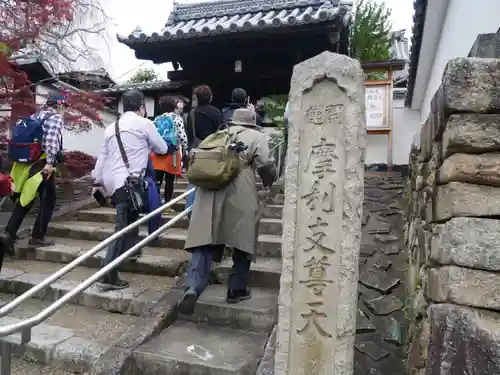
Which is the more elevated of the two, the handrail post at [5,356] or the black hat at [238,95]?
the black hat at [238,95]

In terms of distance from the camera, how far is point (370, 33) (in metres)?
15.4

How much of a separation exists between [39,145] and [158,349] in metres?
3.13

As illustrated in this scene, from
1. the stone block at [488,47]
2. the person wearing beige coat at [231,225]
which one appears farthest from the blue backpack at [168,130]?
the stone block at [488,47]

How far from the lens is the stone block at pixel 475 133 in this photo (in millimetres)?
2045

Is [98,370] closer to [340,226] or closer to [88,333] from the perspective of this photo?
[88,333]

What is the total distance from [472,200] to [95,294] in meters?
3.55

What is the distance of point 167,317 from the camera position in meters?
3.76

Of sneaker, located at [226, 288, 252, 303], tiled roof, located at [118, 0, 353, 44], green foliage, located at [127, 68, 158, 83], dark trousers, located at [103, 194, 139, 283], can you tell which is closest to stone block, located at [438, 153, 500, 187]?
sneaker, located at [226, 288, 252, 303]

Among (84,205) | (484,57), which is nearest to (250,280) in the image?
(484,57)

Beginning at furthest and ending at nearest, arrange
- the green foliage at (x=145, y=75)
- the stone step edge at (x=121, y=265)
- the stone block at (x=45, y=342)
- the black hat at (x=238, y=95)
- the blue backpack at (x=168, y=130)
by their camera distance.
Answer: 1. the green foliage at (x=145, y=75)
2. the blue backpack at (x=168, y=130)
3. the black hat at (x=238, y=95)
4. the stone step edge at (x=121, y=265)
5. the stone block at (x=45, y=342)

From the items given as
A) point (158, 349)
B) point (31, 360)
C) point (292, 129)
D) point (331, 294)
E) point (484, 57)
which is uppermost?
point (484, 57)

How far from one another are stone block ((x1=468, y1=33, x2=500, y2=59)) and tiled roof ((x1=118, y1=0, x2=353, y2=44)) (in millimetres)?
4752

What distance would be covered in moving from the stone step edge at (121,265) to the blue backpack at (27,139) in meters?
1.15

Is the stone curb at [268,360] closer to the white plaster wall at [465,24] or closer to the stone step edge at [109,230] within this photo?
the stone step edge at [109,230]
